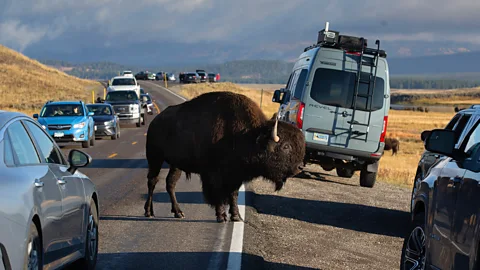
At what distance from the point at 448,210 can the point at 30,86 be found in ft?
311

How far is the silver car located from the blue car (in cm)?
2127

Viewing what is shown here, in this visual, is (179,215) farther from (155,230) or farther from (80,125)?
(80,125)

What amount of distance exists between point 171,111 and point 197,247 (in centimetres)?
412

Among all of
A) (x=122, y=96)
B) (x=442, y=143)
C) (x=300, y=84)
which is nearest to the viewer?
(x=442, y=143)

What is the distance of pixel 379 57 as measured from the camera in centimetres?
1783

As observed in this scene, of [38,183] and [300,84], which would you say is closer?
[38,183]

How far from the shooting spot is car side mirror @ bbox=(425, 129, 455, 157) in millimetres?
6547

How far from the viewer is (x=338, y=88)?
1778cm

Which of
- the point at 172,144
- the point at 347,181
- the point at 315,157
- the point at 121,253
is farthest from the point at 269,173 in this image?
the point at 347,181

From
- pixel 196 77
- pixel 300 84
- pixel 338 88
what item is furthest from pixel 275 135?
pixel 196 77

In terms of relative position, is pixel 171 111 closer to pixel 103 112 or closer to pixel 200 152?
pixel 200 152

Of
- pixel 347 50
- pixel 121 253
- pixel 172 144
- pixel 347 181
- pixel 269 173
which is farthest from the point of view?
pixel 347 181

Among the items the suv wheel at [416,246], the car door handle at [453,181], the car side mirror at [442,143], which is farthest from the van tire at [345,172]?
the car door handle at [453,181]

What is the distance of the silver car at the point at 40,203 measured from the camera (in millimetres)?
5297
